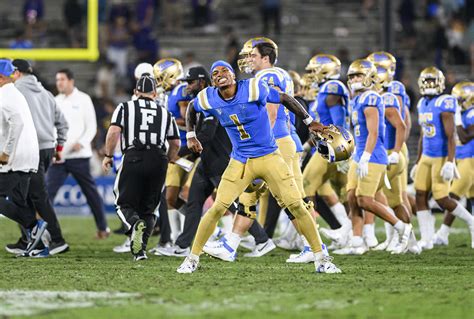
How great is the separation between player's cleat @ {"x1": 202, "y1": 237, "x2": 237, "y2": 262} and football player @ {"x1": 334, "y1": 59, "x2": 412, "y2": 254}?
5.13 feet

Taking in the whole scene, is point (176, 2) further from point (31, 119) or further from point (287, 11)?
point (31, 119)

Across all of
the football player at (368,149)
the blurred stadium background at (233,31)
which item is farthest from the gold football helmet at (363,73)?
the blurred stadium background at (233,31)

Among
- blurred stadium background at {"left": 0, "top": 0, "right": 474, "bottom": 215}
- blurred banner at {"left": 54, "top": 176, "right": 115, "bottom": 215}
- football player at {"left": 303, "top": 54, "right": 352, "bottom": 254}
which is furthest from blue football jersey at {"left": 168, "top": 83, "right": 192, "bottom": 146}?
blurred stadium background at {"left": 0, "top": 0, "right": 474, "bottom": 215}

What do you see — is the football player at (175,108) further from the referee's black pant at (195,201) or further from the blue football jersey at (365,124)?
the blue football jersey at (365,124)

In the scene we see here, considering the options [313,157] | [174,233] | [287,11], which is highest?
[287,11]

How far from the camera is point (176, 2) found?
23719 mm

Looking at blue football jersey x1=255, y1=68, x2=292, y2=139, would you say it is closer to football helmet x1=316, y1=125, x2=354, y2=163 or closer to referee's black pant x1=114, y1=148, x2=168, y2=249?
football helmet x1=316, y1=125, x2=354, y2=163

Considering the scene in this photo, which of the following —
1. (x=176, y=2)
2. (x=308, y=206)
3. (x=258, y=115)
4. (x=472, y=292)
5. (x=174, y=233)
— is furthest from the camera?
(x=176, y=2)

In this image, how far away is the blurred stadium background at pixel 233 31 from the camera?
21.8 meters

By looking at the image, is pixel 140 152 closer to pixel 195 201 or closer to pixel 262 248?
pixel 195 201

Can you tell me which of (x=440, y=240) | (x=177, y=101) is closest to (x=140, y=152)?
(x=177, y=101)

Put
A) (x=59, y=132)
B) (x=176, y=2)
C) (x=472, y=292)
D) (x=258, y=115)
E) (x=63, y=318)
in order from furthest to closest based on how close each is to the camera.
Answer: (x=176, y=2)
(x=59, y=132)
(x=258, y=115)
(x=472, y=292)
(x=63, y=318)

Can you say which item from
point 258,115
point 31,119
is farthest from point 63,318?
point 31,119

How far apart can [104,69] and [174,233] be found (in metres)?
10.1
